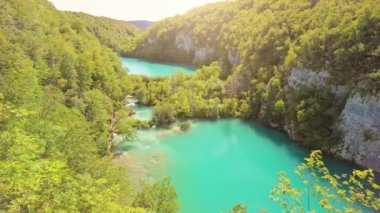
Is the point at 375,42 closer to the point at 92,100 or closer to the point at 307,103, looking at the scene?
the point at 307,103

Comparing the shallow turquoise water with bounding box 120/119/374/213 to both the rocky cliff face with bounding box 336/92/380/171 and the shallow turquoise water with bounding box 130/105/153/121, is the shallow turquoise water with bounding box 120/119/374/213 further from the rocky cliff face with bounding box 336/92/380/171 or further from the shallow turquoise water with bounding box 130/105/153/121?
the shallow turquoise water with bounding box 130/105/153/121

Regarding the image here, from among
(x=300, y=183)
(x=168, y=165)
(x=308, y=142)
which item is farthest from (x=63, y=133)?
(x=308, y=142)

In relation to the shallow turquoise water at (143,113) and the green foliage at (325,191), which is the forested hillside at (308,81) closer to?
the shallow turquoise water at (143,113)

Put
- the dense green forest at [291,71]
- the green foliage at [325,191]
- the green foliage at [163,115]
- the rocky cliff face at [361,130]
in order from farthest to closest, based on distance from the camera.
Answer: the green foliage at [163,115], the dense green forest at [291,71], the rocky cliff face at [361,130], the green foliage at [325,191]

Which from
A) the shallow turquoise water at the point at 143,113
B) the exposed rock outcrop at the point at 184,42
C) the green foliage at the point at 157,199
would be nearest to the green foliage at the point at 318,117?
the shallow turquoise water at the point at 143,113

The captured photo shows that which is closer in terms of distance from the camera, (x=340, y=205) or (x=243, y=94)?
(x=340, y=205)

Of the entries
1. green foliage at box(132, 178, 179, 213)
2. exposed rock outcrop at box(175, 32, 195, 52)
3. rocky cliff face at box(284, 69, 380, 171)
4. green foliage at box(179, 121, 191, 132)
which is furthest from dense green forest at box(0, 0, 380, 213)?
exposed rock outcrop at box(175, 32, 195, 52)
